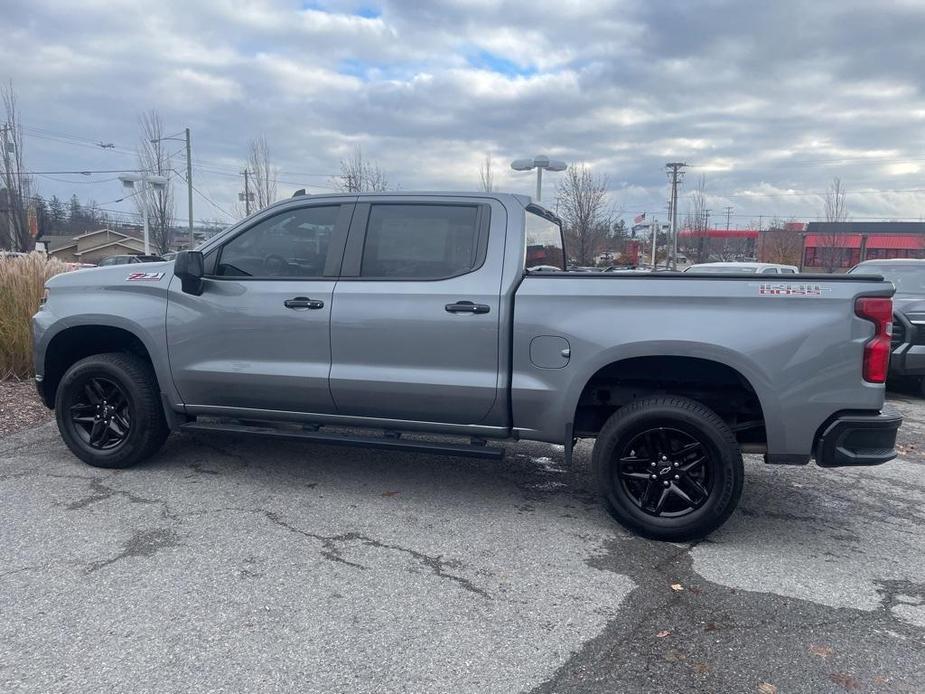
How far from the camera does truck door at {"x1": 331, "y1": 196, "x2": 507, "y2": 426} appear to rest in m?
4.43

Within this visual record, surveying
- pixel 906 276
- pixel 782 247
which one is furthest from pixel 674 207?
pixel 906 276

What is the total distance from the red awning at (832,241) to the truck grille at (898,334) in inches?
1154

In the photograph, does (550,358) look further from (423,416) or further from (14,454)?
(14,454)

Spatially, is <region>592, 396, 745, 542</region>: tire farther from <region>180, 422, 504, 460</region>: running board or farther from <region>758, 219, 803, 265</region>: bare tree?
<region>758, 219, 803, 265</region>: bare tree

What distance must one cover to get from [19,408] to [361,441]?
4359 mm

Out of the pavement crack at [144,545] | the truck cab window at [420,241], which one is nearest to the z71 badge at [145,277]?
the truck cab window at [420,241]

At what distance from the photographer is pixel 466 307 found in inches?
174

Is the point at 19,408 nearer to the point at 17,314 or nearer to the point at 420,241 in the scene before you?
the point at 17,314

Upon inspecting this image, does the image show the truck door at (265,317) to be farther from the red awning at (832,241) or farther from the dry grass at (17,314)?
the red awning at (832,241)

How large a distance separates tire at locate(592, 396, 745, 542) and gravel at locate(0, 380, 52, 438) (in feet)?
17.4

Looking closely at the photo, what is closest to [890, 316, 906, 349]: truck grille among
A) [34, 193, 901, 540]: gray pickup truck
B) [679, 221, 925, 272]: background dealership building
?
[34, 193, 901, 540]: gray pickup truck

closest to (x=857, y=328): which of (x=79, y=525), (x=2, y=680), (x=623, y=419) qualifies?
(x=623, y=419)

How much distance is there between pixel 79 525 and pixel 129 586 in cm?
99

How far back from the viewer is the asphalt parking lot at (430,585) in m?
2.92
